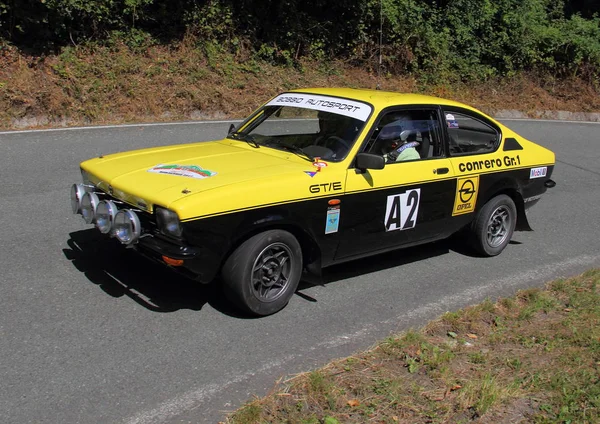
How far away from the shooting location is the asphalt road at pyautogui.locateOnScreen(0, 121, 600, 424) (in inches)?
157

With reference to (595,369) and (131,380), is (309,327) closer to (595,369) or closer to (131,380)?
(131,380)

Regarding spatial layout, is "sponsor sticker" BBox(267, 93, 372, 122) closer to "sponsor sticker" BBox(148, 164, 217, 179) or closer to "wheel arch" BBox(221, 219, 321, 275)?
"wheel arch" BBox(221, 219, 321, 275)

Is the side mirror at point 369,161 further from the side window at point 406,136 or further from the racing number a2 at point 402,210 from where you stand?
the racing number a2 at point 402,210

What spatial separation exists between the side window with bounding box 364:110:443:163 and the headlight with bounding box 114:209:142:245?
2.12 meters

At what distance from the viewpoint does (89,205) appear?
17.1ft

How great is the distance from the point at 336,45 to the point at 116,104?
7.59 m

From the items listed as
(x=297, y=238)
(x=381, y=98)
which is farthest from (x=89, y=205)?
(x=381, y=98)

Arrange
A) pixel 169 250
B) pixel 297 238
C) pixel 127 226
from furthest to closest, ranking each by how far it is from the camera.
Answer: pixel 297 238
pixel 127 226
pixel 169 250

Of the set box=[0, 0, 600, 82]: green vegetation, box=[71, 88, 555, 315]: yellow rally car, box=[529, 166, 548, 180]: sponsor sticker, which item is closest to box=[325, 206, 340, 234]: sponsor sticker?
box=[71, 88, 555, 315]: yellow rally car

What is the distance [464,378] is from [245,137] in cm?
324

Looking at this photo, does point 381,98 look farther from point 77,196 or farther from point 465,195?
point 77,196

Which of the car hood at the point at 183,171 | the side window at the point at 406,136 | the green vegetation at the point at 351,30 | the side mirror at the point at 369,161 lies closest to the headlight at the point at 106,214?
the car hood at the point at 183,171

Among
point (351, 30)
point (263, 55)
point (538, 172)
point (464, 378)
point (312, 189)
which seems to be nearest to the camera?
point (464, 378)

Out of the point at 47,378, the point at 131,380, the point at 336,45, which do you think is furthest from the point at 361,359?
the point at 336,45
